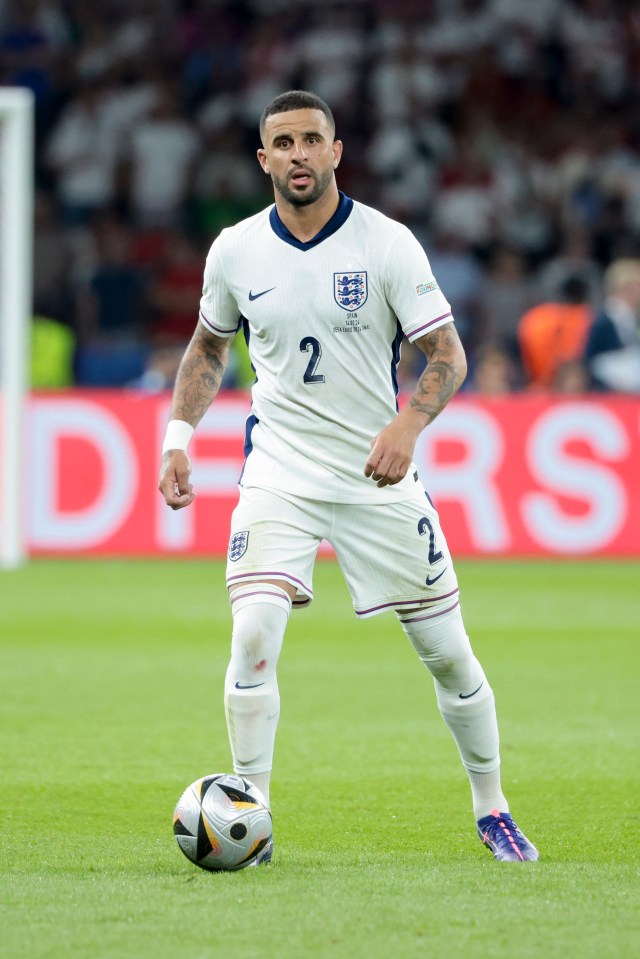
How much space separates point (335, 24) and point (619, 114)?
3475 millimetres

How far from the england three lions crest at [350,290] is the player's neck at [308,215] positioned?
184mm

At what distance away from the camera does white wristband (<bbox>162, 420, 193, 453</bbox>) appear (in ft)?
16.6

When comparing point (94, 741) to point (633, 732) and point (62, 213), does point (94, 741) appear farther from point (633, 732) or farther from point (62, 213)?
point (62, 213)

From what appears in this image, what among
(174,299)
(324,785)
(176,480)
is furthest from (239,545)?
(174,299)

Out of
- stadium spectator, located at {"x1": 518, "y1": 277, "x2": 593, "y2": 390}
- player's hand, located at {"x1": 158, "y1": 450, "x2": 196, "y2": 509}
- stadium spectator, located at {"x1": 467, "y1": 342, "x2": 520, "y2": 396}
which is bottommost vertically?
stadium spectator, located at {"x1": 467, "y1": 342, "x2": 520, "y2": 396}

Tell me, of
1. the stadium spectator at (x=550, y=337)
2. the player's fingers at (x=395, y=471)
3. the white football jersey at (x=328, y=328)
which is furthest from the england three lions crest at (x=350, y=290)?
the stadium spectator at (x=550, y=337)

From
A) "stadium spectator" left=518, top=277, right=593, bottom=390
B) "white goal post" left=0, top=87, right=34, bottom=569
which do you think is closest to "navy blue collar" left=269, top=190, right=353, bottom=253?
"white goal post" left=0, top=87, right=34, bottom=569

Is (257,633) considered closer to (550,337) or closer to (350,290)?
(350,290)

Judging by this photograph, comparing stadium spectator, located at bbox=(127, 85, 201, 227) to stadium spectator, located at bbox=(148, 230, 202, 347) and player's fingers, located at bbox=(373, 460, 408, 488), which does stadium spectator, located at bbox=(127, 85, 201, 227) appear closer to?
stadium spectator, located at bbox=(148, 230, 202, 347)

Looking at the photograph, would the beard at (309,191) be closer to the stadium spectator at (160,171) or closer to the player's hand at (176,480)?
the player's hand at (176,480)

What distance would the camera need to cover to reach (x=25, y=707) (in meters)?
7.55

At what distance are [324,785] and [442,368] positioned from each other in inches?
72.6

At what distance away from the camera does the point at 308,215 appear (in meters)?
4.93

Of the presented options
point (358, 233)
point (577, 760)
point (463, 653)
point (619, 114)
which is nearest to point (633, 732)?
point (577, 760)
